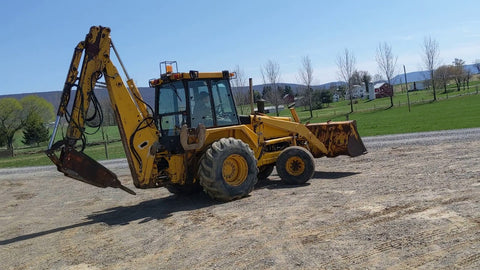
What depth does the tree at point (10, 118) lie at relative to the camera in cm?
6112

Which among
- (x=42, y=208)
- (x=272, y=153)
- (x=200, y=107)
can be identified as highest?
(x=200, y=107)

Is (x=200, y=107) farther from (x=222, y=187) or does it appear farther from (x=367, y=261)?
(x=367, y=261)

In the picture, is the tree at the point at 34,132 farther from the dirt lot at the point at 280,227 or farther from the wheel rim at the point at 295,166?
the wheel rim at the point at 295,166

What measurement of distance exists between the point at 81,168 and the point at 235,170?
3.06m

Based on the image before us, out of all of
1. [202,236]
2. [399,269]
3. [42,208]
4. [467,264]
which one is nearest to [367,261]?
[399,269]

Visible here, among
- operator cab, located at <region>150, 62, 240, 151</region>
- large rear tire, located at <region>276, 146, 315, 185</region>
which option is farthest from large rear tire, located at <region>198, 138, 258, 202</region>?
large rear tire, located at <region>276, 146, 315, 185</region>

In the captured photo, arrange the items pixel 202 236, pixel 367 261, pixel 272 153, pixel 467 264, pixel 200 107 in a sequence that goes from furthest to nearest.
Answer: pixel 272 153
pixel 200 107
pixel 202 236
pixel 367 261
pixel 467 264

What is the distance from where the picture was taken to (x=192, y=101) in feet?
31.4

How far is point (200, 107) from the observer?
380 inches

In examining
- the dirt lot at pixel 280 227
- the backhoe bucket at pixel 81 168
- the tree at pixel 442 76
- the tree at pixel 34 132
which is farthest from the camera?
the tree at pixel 442 76

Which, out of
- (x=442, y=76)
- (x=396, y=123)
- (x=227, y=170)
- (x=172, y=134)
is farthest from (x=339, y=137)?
(x=442, y=76)

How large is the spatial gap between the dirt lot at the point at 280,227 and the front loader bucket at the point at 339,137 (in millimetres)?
630

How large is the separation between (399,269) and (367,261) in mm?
383

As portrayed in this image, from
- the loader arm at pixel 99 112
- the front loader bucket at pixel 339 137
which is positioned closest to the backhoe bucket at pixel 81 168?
the loader arm at pixel 99 112
